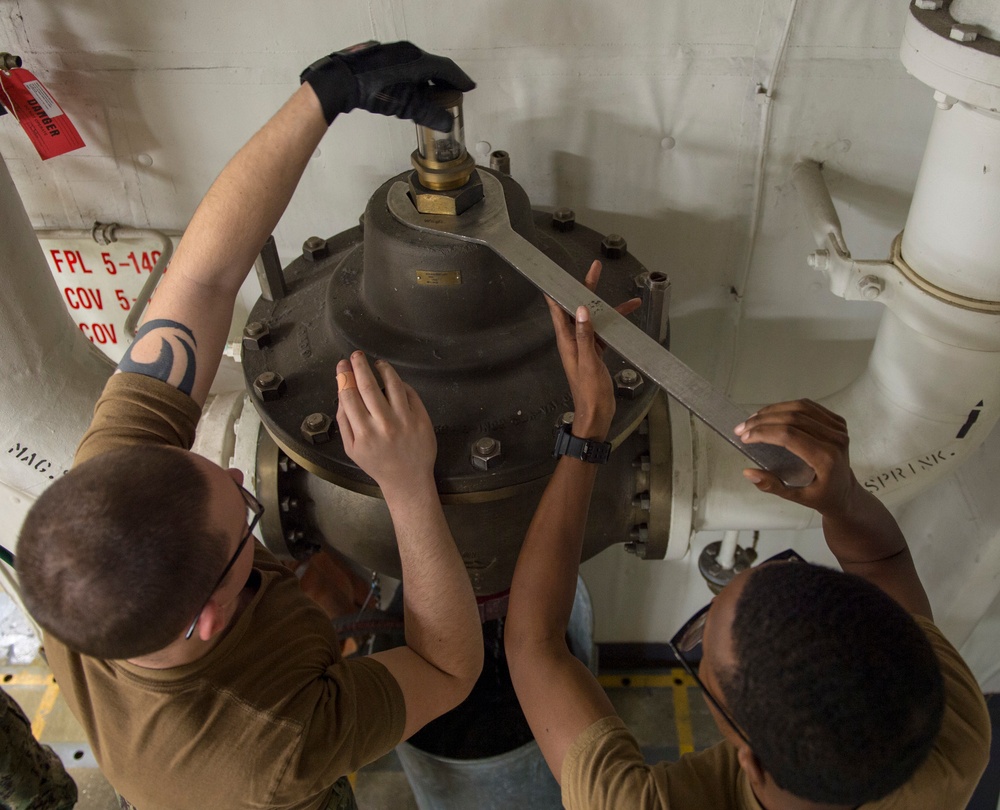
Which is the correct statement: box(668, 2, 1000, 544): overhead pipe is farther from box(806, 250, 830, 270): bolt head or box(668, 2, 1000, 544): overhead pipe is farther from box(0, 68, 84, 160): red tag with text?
box(0, 68, 84, 160): red tag with text

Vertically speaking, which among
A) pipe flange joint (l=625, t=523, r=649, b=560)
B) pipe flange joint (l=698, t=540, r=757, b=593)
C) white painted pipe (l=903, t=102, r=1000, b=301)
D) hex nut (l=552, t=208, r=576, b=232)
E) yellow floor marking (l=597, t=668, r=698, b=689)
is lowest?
yellow floor marking (l=597, t=668, r=698, b=689)

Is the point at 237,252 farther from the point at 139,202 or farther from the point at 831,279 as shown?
the point at 831,279

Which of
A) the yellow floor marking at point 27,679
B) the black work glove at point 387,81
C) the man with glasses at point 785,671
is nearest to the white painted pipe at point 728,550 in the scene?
the man with glasses at point 785,671

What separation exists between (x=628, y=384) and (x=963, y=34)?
49cm

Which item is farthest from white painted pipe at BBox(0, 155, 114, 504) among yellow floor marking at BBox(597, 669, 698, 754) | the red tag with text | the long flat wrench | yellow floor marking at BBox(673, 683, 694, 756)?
yellow floor marking at BBox(673, 683, 694, 756)

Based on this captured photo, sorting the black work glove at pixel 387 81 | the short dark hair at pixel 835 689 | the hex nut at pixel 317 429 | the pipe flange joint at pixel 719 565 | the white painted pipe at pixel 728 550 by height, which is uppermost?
the black work glove at pixel 387 81

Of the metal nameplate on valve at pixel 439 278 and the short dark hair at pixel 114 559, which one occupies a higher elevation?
the metal nameplate on valve at pixel 439 278

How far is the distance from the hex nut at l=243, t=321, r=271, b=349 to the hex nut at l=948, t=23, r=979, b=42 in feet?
2.67

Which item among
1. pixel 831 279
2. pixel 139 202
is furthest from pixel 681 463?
pixel 139 202

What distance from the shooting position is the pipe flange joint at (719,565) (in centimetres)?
148

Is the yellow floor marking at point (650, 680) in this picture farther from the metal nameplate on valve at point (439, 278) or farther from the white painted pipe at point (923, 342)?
the metal nameplate on valve at point (439, 278)

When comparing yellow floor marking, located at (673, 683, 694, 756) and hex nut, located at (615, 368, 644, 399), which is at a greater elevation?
hex nut, located at (615, 368, 644, 399)

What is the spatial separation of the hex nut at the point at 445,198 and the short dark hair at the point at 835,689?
1.63ft

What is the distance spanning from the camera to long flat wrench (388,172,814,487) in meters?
0.76
